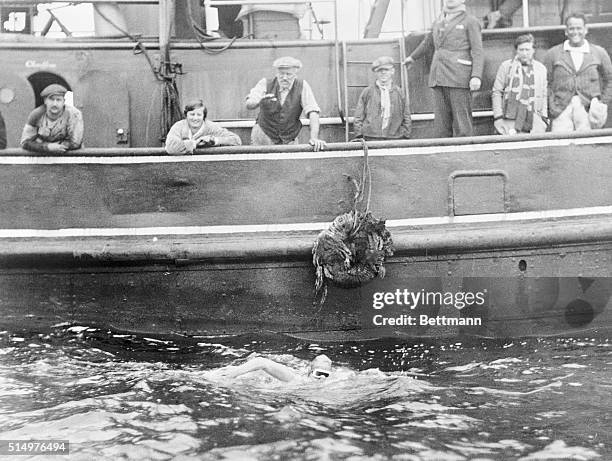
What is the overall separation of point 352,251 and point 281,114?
153cm

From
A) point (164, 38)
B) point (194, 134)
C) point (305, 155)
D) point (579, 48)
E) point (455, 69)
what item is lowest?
point (305, 155)

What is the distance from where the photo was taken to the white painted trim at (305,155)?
6355 millimetres

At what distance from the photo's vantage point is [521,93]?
6.86 metres

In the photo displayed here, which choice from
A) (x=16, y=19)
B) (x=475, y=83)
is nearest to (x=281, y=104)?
(x=475, y=83)

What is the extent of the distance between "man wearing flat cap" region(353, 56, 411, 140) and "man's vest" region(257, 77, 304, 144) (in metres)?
0.60

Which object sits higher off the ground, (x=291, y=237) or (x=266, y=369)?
(x=291, y=237)

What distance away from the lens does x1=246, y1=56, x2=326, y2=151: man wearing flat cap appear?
265 inches

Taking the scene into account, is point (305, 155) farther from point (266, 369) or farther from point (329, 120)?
point (266, 369)

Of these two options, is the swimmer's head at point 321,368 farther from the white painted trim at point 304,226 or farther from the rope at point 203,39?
the rope at point 203,39

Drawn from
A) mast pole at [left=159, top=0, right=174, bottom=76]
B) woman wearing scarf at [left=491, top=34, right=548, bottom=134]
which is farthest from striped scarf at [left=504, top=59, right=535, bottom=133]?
mast pole at [left=159, top=0, right=174, bottom=76]
